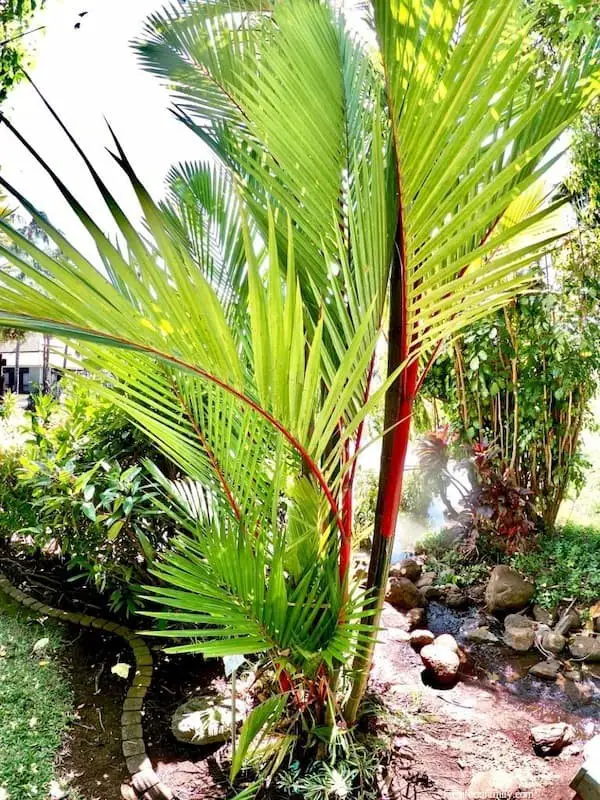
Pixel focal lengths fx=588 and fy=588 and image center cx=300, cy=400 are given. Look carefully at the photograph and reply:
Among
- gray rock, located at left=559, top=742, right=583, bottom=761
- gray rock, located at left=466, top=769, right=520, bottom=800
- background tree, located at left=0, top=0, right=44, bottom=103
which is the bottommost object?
gray rock, located at left=559, top=742, right=583, bottom=761

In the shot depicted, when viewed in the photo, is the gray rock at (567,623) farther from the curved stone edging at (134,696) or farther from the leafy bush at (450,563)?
the curved stone edging at (134,696)

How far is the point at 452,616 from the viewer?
255 cm

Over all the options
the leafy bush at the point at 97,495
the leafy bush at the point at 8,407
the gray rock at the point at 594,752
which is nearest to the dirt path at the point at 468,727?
the gray rock at the point at 594,752

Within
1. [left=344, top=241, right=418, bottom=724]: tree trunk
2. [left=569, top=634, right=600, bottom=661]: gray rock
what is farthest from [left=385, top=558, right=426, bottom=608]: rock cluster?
[left=344, top=241, right=418, bottom=724]: tree trunk

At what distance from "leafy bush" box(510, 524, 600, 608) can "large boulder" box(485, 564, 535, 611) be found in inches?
2.2

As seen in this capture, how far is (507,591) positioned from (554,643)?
0.32 m

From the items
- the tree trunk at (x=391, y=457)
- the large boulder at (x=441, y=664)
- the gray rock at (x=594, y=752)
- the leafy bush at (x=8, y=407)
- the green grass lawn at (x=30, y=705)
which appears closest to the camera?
the tree trunk at (x=391, y=457)

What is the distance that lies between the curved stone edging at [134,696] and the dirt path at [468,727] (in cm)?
62

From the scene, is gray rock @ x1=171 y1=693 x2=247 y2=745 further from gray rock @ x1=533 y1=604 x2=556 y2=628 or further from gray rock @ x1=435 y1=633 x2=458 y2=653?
gray rock @ x1=533 y1=604 x2=556 y2=628

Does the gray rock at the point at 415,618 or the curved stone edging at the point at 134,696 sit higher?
the gray rock at the point at 415,618

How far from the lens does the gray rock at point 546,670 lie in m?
2.07

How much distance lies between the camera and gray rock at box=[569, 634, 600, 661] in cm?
215

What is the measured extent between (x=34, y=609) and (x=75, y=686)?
1.91 feet

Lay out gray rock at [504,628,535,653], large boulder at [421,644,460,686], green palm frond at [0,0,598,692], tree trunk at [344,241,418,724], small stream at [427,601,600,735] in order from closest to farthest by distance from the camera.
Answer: green palm frond at [0,0,598,692] < tree trunk at [344,241,418,724] < small stream at [427,601,600,735] < large boulder at [421,644,460,686] < gray rock at [504,628,535,653]
